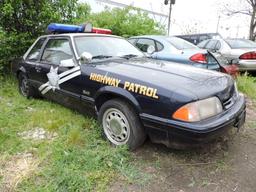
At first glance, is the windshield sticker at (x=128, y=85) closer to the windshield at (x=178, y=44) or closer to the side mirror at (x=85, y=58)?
the side mirror at (x=85, y=58)

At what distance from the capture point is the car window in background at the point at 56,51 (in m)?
4.48

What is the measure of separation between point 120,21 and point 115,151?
835 centimetres

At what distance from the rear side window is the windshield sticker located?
1921 millimetres

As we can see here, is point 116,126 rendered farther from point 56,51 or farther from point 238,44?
point 238,44

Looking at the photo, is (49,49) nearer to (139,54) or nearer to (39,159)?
(139,54)

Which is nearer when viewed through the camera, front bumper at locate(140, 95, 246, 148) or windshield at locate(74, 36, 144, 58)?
front bumper at locate(140, 95, 246, 148)

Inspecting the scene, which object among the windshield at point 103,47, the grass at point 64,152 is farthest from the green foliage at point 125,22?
the grass at point 64,152

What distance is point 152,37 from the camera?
7.21 metres

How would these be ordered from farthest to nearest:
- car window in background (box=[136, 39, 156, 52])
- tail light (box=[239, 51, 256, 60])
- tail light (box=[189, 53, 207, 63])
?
tail light (box=[239, 51, 256, 60])
car window in background (box=[136, 39, 156, 52])
tail light (box=[189, 53, 207, 63])

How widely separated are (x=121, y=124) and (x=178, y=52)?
11.0 feet

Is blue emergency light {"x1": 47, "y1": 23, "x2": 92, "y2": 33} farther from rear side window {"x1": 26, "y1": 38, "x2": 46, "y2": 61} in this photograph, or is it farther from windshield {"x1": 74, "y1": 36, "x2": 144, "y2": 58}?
windshield {"x1": 74, "y1": 36, "x2": 144, "y2": 58}

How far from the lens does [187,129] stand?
2916 mm

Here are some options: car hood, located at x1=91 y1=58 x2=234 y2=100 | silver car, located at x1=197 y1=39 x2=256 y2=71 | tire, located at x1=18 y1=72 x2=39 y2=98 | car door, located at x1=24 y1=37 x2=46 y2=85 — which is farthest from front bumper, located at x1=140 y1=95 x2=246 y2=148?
silver car, located at x1=197 y1=39 x2=256 y2=71

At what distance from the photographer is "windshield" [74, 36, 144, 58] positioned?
173 inches
